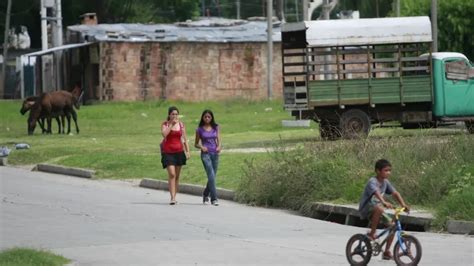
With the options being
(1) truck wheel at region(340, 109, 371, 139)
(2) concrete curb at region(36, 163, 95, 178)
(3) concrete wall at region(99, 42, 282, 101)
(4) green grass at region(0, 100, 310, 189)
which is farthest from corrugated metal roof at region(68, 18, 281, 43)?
(2) concrete curb at region(36, 163, 95, 178)

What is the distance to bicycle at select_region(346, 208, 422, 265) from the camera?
44.9 ft

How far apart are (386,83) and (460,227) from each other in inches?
675

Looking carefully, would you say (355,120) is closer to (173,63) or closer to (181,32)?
(173,63)

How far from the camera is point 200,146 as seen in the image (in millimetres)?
22344

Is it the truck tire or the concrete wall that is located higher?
the concrete wall

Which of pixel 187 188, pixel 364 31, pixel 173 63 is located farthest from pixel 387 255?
pixel 173 63

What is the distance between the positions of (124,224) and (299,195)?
405cm

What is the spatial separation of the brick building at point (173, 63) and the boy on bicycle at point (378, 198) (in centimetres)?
4656

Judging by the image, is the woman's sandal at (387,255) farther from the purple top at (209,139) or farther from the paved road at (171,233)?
the purple top at (209,139)

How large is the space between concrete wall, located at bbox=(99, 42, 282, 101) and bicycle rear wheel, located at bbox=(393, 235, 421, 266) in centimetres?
4730

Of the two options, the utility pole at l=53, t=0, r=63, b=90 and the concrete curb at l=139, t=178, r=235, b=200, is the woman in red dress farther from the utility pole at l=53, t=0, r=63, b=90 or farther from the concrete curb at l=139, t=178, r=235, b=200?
the utility pole at l=53, t=0, r=63, b=90

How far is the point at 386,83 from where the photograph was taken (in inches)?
1359

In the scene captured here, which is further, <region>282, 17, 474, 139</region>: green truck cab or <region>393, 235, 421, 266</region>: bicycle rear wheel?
<region>282, 17, 474, 139</region>: green truck cab

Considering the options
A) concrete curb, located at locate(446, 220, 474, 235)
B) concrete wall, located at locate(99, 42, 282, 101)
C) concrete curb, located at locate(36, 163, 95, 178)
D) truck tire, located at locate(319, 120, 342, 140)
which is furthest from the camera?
concrete wall, located at locate(99, 42, 282, 101)
